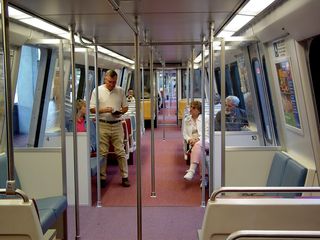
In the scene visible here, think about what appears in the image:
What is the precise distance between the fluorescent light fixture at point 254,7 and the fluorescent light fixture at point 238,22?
0.19 metres

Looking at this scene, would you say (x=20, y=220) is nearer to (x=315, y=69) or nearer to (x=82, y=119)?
(x=315, y=69)

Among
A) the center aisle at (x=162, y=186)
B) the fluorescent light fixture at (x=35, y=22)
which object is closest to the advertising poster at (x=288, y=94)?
the center aisle at (x=162, y=186)

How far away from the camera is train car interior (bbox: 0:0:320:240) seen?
229 centimetres

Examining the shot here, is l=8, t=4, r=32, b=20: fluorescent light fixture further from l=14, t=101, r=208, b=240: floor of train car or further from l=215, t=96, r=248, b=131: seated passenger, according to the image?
l=215, t=96, r=248, b=131: seated passenger

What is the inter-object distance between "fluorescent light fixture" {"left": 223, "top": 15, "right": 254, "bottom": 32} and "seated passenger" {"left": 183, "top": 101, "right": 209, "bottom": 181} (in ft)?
5.34

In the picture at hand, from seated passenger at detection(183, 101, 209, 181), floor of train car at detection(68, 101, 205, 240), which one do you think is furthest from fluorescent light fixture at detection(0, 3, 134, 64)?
seated passenger at detection(183, 101, 209, 181)

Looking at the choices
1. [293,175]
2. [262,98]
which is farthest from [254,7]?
[262,98]

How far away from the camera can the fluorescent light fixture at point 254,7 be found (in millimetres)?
3580

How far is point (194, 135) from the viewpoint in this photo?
6641 mm

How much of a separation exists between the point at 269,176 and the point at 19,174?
3092 mm

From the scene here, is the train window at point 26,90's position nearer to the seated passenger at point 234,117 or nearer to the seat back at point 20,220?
the seated passenger at point 234,117

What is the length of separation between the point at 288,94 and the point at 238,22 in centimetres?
104

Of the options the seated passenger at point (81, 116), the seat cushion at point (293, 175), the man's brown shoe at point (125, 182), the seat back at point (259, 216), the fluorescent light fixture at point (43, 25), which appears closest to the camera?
the seat back at point (259, 216)

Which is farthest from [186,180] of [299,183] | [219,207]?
[219,207]
